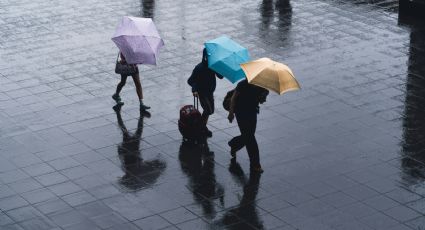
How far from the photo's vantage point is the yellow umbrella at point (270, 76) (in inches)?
510

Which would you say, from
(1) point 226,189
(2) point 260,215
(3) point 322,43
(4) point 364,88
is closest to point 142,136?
(1) point 226,189

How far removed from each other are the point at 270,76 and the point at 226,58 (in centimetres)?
104

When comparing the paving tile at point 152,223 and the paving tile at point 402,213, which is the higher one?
the paving tile at point 152,223

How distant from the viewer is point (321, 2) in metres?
23.4

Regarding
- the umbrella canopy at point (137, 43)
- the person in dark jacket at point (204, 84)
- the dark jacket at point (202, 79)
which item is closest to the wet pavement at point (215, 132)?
the person in dark jacket at point (204, 84)

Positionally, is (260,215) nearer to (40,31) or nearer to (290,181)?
(290,181)

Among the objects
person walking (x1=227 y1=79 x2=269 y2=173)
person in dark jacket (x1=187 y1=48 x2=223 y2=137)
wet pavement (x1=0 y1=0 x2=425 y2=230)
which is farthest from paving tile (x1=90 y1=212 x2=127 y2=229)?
person in dark jacket (x1=187 y1=48 x2=223 y2=137)

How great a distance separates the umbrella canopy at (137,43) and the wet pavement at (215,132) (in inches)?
46.0

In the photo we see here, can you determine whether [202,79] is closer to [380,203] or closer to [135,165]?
[135,165]

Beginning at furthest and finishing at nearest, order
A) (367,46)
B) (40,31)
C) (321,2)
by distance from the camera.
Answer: (321,2) → (40,31) → (367,46)

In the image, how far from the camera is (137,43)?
49.8 ft

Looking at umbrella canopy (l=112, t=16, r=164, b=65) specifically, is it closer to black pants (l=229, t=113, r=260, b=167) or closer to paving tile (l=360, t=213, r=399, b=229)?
black pants (l=229, t=113, r=260, b=167)

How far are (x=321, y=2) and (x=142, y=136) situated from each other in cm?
976

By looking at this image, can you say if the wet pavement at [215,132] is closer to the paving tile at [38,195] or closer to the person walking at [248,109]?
the paving tile at [38,195]
